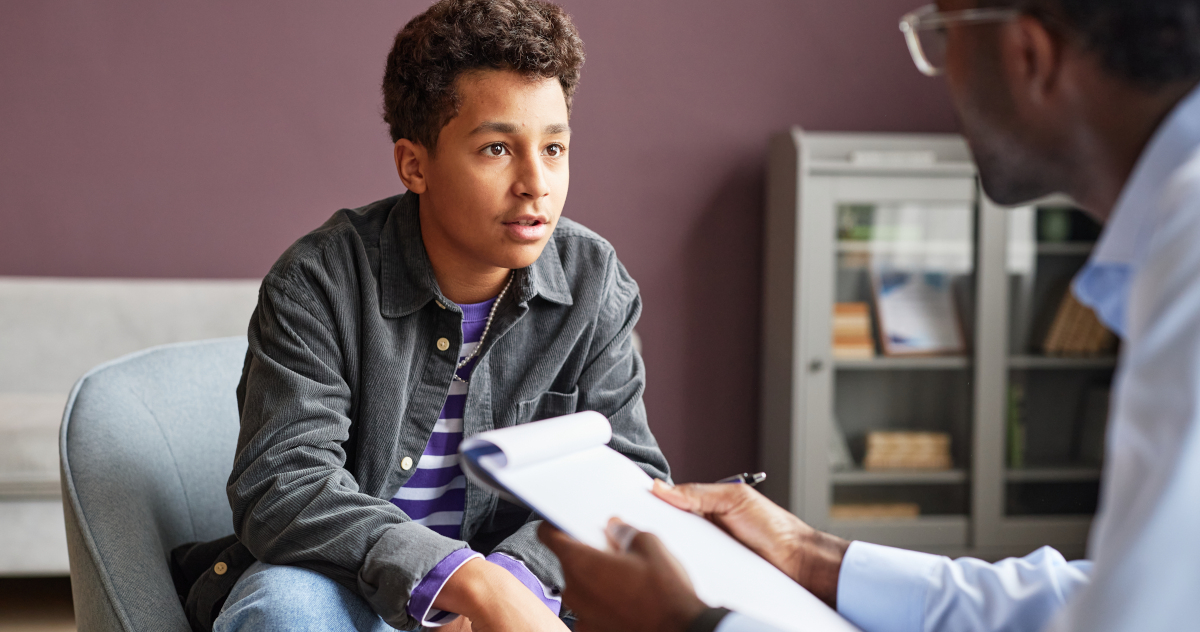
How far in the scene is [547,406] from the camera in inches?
48.9

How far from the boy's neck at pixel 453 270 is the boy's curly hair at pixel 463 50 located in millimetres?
123

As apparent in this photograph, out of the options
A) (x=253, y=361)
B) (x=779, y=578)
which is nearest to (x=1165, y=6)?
(x=779, y=578)

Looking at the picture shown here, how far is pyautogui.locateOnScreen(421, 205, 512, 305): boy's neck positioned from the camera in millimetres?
1235

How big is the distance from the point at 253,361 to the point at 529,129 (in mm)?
436

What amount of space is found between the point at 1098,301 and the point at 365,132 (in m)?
2.66

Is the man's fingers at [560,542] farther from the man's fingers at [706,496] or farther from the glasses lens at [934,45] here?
the glasses lens at [934,45]

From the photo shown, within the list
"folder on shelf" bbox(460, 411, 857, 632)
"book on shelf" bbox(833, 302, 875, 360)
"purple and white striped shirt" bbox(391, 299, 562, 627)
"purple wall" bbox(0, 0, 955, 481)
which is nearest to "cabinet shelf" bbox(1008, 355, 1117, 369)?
"book on shelf" bbox(833, 302, 875, 360)

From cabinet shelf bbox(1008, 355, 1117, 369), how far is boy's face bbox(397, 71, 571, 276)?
228 cm

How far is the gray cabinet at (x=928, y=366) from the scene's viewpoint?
2.88m

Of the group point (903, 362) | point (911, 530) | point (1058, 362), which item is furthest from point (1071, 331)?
point (911, 530)

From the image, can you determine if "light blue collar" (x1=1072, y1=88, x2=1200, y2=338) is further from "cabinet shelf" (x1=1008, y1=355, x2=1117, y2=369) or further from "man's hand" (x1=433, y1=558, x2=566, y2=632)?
"cabinet shelf" (x1=1008, y1=355, x2=1117, y2=369)

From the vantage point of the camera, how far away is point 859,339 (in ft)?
9.70

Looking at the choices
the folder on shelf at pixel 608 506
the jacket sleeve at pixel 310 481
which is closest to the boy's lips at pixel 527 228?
the jacket sleeve at pixel 310 481

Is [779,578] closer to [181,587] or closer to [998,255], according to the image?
[181,587]
